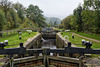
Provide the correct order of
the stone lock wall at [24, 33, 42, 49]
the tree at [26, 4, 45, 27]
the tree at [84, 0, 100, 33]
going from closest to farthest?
the stone lock wall at [24, 33, 42, 49], the tree at [84, 0, 100, 33], the tree at [26, 4, 45, 27]

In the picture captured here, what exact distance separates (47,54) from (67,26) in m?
19.8

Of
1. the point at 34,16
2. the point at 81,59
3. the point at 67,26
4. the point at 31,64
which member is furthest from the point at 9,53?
the point at 34,16

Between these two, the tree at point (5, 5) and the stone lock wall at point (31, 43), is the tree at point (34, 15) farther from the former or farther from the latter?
Result: the stone lock wall at point (31, 43)

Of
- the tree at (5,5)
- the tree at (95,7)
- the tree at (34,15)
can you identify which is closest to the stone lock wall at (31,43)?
the tree at (95,7)

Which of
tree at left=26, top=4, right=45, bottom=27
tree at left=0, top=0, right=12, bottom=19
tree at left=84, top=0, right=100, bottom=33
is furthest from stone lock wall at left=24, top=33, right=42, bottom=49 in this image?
tree at left=26, top=4, right=45, bottom=27

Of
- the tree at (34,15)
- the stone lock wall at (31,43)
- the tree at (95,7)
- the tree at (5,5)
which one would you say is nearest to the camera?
the stone lock wall at (31,43)

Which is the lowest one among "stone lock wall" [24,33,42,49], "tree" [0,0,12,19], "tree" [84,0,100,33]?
"stone lock wall" [24,33,42,49]

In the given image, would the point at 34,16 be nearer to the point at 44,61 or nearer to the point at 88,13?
the point at 88,13

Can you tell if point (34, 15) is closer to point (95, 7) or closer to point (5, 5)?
point (5, 5)

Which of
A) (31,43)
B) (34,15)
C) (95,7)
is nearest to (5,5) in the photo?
(34,15)

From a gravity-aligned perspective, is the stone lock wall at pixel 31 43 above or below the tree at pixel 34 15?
below

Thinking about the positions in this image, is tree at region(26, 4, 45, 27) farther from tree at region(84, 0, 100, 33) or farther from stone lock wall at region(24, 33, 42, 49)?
tree at region(84, 0, 100, 33)

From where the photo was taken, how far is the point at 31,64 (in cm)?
593

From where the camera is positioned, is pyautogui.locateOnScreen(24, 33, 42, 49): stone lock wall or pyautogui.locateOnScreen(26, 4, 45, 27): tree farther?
pyautogui.locateOnScreen(26, 4, 45, 27): tree
